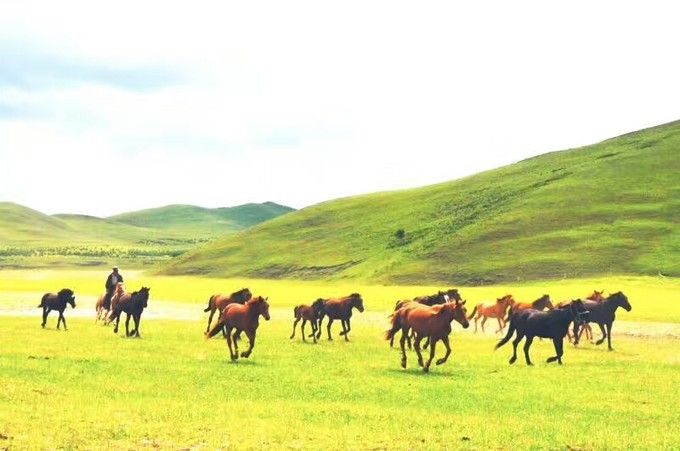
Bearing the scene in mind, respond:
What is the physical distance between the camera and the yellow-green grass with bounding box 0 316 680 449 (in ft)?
52.0

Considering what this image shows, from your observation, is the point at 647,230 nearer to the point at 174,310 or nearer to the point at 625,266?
the point at 625,266

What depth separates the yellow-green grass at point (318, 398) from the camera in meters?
15.9

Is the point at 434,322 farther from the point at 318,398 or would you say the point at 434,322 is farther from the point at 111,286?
the point at 111,286

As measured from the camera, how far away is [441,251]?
142 m

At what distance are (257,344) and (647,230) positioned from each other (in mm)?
114759

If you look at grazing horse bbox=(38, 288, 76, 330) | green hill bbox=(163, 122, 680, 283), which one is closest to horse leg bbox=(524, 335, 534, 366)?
grazing horse bbox=(38, 288, 76, 330)

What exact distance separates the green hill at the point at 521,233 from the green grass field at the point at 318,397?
9053 cm

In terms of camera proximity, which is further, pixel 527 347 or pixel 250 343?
pixel 527 347

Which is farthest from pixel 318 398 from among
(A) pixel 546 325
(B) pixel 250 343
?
(A) pixel 546 325

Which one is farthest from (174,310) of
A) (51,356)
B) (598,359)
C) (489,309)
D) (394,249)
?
(394,249)

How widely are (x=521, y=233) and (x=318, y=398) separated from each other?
12792cm

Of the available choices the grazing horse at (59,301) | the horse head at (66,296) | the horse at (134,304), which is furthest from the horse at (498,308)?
the grazing horse at (59,301)

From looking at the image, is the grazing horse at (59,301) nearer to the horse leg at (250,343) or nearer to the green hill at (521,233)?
the horse leg at (250,343)

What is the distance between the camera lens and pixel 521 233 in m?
144
